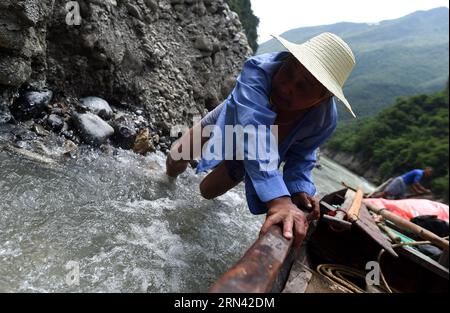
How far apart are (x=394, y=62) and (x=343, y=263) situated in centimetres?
13923

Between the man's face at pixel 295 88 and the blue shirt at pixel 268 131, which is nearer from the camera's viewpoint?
the blue shirt at pixel 268 131

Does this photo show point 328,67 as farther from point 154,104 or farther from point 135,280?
point 154,104

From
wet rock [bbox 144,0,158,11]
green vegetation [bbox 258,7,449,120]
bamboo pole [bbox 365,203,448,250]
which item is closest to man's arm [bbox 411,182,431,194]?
bamboo pole [bbox 365,203,448,250]

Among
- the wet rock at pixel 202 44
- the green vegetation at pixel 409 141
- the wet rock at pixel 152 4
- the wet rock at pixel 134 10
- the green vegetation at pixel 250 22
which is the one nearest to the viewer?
the wet rock at pixel 134 10

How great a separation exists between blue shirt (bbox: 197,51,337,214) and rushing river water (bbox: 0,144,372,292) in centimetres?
48

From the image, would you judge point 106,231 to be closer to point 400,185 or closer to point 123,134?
point 123,134

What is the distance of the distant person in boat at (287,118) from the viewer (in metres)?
1.61

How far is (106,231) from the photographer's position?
2037mm

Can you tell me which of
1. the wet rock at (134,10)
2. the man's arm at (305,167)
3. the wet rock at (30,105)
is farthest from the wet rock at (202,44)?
the man's arm at (305,167)

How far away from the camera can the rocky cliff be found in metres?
2.87

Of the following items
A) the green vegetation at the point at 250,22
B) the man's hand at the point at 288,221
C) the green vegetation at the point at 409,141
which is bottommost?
the green vegetation at the point at 409,141

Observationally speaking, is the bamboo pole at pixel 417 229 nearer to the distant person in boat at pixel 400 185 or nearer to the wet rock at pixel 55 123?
the wet rock at pixel 55 123

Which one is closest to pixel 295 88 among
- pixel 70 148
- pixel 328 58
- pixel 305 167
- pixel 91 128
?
pixel 328 58

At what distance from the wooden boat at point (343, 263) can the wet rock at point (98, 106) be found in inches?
94.3
